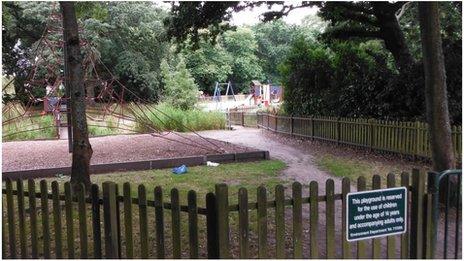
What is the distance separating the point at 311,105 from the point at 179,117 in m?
6.73

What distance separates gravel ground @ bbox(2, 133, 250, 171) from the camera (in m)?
11.5

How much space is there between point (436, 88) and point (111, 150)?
911 cm

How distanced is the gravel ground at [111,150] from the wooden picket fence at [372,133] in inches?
129

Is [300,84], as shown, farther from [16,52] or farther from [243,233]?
[16,52]

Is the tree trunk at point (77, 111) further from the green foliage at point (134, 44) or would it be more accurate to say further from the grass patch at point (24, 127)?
the green foliage at point (134, 44)

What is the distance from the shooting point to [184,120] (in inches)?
891

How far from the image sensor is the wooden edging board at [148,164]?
10328 mm

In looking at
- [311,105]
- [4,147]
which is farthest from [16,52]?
[311,105]

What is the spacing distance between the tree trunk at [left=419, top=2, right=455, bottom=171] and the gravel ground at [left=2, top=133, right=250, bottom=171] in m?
6.94

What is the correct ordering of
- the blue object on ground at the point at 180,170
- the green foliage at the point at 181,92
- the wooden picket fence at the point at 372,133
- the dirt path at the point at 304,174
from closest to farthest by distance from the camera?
the dirt path at the point at 304,174 → the blue object on ground at the point at 180,170 → the wooden picket fence at the point at 372,133 → the green foliage at the point at 181,92

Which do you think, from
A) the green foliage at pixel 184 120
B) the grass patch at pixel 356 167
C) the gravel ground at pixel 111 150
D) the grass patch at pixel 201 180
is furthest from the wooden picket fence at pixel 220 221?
the green foliage at pixel 184 120

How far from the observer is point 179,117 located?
22.0 metres

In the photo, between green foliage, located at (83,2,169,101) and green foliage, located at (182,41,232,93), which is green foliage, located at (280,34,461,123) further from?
green foliage, located at (182,41,232,93)

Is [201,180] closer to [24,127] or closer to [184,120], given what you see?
[24,127]
